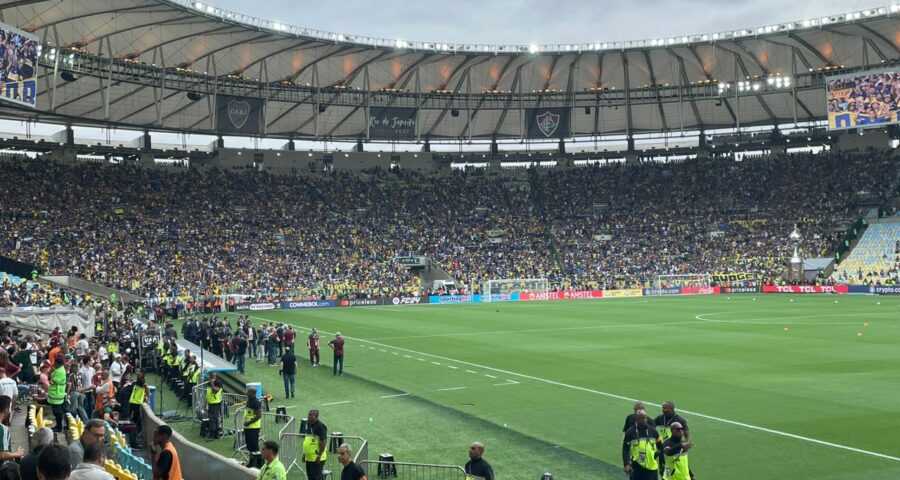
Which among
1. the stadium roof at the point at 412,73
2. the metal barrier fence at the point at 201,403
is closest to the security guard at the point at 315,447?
the metal barrier fence at the point at 201,403

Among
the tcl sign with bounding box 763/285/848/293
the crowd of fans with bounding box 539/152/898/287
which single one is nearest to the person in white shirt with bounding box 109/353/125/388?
the crowd of fans with bounding box 539/152/898/287

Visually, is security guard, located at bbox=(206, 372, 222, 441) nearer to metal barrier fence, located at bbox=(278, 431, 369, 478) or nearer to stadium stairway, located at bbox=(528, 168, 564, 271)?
metal barrier fence, located at bbox=(278, 431, 369, 478)

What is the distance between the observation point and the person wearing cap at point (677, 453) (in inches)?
434

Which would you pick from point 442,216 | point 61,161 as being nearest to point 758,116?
point 442,216

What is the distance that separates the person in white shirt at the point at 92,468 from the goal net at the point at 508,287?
193 feet

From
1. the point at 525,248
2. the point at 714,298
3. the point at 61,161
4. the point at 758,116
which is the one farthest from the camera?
the point at 758,116

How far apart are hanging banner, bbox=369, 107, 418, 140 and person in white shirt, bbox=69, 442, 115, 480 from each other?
67.6m

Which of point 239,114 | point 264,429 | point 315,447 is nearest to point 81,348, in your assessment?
point 264,429

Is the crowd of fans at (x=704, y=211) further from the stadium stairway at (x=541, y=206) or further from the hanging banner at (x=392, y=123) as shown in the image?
the hanging banner at (x=392, y=123)

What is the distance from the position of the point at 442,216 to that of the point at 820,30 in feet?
125

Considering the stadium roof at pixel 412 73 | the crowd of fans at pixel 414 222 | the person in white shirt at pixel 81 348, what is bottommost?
the person in white shirt at pixel 81 348

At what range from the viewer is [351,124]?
268 ft

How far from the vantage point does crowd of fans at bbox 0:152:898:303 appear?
61188 millimetres

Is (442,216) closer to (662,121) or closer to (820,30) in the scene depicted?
(662,121)
